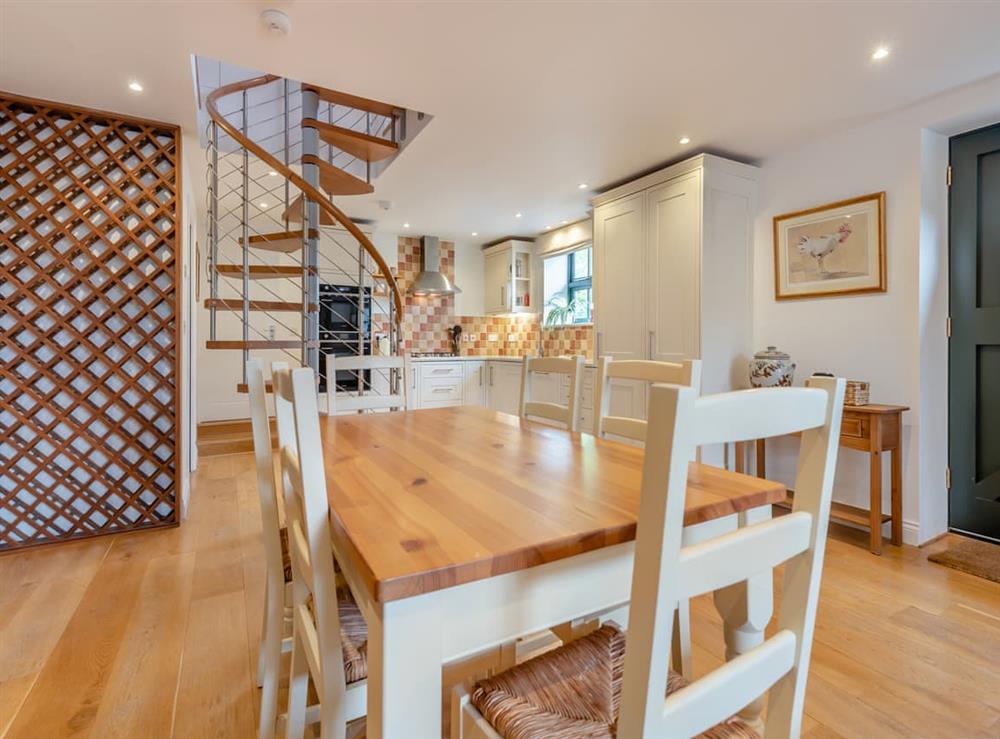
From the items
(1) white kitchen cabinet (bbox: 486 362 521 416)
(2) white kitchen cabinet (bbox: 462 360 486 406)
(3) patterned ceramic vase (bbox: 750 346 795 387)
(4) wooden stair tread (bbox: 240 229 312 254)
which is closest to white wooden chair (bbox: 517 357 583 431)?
(3) patterned ceramic vase (bbox: 750 346 795 387)

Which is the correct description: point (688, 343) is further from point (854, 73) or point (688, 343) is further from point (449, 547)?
point (449, 547)

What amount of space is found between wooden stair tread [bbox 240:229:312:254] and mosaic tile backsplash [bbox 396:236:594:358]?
88.3 inches

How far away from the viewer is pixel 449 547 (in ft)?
2.16

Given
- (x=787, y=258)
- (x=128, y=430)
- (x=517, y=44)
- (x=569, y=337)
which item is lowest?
(x=128, y=430)

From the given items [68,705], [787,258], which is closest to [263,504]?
[68,705]

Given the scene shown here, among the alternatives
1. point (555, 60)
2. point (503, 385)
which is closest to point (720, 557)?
point (555, 60)

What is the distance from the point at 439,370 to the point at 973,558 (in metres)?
4.15

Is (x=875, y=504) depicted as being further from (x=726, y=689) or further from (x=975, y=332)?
(x=726, y=689)

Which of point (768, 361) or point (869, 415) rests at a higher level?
point (768, 361)

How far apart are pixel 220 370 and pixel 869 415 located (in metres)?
5.48

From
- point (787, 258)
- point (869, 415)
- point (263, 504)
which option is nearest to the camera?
point (263, 504)

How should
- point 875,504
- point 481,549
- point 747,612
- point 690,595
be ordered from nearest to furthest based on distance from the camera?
point 690,595 → point 481,549 → point 747,612 → point 875,504

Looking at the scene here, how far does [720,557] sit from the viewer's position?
554 millimetres

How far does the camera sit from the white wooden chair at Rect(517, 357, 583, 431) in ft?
5.60
